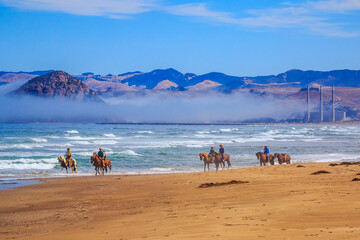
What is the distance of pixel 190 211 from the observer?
513 inches

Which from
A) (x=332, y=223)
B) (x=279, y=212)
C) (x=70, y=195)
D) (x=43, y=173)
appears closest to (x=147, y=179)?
(x=70, y=195)

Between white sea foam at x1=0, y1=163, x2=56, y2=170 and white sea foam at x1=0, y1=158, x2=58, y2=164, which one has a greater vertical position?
white sea foam at x1=0, y1=158, x2=58, y2=164

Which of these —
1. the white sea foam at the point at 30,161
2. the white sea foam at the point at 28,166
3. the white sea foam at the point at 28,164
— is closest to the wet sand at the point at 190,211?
the white sea foam at the point at 28,166

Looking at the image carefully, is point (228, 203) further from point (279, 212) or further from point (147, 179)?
point (147, 179)

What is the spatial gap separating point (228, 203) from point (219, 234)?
4.22 metres

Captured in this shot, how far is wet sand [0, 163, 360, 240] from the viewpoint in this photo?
10172 mm

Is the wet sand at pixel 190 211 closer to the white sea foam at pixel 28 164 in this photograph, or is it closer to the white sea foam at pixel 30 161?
the white sea foam at pixel 28 164

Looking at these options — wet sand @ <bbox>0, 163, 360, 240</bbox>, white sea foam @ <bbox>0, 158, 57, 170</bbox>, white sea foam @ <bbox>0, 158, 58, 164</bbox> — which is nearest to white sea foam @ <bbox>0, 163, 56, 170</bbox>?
white sea foam @ <bbox>0, 158, 57, 170</bbox>

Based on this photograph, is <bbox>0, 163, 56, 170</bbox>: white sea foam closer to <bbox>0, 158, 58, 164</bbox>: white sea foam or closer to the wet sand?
<bbox>0, 158, 58, 164</bbox>: white sea foam

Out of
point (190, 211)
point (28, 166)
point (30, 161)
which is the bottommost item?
point (28, 166)

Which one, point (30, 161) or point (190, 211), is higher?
point (190, 211)

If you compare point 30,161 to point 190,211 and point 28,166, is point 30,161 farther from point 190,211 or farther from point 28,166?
point 190,211

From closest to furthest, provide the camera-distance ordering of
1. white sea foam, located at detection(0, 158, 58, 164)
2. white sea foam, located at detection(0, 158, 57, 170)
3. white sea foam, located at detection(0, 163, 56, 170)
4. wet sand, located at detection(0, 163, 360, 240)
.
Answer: wet sand, located at detection(0, 163, 360, 240), white sea foam, located at detection(0, 163, 56, 170), white sea foam, located at detection(0, 158, 57, 170), white sea foam, located at detection(0, 158, 58, 164)

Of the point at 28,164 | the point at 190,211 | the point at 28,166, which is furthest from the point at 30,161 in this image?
the point at 190,211
